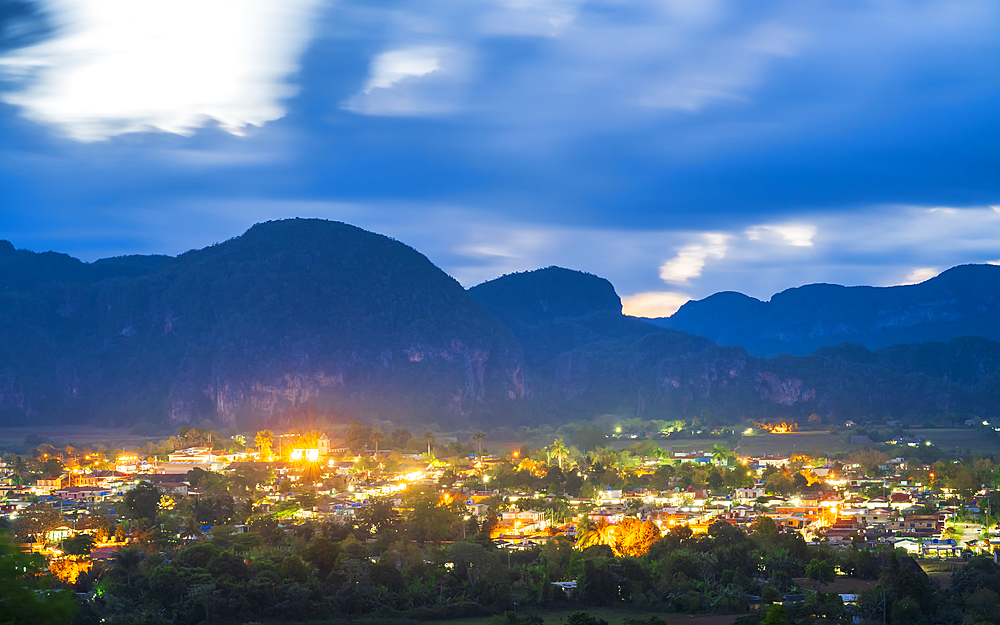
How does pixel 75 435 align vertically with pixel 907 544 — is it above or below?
above

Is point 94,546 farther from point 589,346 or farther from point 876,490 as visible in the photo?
point 589,346

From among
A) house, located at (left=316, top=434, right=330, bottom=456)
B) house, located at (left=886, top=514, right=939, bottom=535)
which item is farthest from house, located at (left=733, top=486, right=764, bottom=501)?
house, located at (left=316, top=434, right=330, bottom=456)

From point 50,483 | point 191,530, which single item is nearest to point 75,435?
point 50,483

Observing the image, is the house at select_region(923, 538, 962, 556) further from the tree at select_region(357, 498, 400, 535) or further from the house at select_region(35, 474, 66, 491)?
the house at select_region(35, 474, 66, 491)

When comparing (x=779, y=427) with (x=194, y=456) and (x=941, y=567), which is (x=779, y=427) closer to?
(x=194, y=456)

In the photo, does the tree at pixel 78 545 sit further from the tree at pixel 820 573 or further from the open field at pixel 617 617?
the tree at pixel 820 573

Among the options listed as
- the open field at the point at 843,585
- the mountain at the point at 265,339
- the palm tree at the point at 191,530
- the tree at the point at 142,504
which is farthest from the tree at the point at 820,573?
the mountain at the point at 265,339
